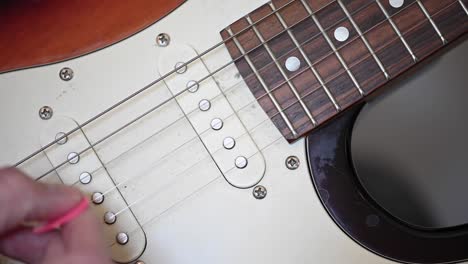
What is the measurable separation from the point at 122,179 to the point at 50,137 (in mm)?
100

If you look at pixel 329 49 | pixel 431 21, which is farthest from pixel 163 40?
pixel 431 21

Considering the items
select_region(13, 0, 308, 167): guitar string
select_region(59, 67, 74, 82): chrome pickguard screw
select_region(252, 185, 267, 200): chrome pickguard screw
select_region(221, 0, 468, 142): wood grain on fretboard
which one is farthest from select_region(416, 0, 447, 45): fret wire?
select_region(59, 67, 74, 82): chrome pickguard screw

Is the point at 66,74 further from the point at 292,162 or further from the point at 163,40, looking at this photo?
the point at 292,162

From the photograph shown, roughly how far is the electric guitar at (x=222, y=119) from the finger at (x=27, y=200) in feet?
0.54

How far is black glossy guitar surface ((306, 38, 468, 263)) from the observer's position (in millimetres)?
727

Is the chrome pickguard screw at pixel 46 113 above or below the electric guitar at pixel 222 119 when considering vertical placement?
above

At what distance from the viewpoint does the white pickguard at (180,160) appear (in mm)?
695

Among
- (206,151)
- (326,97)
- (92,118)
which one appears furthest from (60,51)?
(326,97)

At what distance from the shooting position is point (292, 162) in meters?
0.71

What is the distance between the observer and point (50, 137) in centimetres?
70

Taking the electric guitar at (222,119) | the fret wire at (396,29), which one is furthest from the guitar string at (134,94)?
the fret wire at (396,29)

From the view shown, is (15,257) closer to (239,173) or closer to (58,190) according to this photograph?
(58,190)

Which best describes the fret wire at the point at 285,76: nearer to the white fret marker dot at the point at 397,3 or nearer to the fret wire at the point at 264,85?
the fret wire at the point at 264,85

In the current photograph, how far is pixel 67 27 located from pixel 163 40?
0.41 feet
